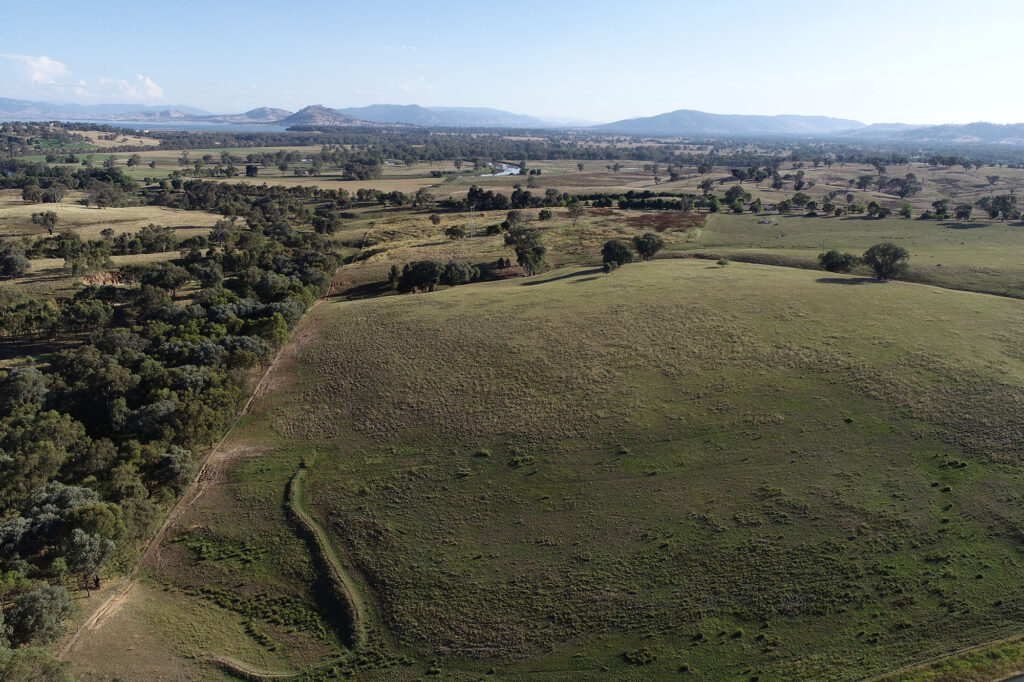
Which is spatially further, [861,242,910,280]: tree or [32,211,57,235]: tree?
[32,211,57,235]: tree

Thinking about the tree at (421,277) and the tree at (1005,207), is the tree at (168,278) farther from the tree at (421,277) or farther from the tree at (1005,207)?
the tree at (1005,207)

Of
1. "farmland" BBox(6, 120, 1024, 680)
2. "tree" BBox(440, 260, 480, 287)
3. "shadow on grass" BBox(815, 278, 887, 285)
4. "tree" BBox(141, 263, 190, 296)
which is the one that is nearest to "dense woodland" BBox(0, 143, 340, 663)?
"tree" BBox(141, 263, 190, 296)

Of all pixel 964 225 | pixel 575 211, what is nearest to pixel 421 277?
pixel 575 211

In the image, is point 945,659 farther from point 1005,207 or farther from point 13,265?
point 1005,207

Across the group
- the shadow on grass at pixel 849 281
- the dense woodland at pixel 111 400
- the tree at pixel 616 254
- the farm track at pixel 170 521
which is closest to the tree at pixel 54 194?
the dense woodland at pixel 111 400

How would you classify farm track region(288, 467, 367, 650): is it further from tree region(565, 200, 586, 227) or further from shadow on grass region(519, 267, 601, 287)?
tree region(565, 200, 586, 227)

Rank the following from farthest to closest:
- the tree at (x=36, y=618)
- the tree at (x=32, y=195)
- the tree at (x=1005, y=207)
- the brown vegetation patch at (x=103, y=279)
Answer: the tree at (x=32, y=195)
the tree at (x=1005, y=207)
the brown vegetation patch at (x=103, y=279)
the tree at (x=36, y=618)

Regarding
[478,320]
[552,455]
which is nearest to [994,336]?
[552,455]
